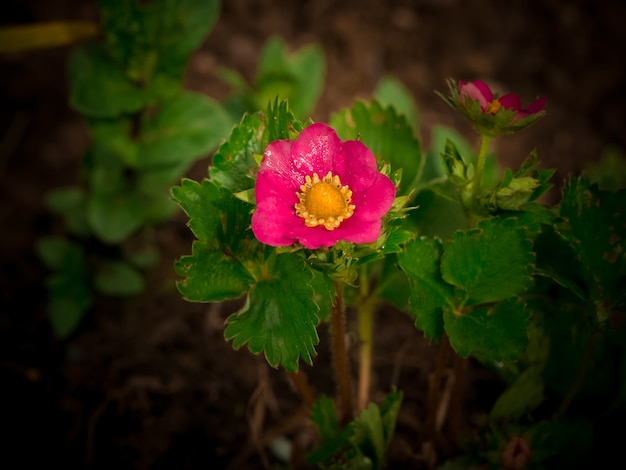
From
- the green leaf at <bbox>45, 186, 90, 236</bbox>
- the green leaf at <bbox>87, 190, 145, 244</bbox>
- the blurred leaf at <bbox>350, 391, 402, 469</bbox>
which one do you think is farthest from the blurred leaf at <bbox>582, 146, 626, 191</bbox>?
the green leaf at <bbox>45, 186, 90, 236</bbox>

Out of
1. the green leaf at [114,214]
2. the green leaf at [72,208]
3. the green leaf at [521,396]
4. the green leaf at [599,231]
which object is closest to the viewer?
the green leaf at [599,231]

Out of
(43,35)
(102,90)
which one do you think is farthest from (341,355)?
(43,35)

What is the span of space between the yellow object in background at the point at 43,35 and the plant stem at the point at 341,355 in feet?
4.55

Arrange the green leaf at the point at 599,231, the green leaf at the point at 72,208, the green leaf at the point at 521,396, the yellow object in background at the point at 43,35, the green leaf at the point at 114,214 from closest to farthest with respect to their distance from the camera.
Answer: the green leaf at the point at 599,231 < the green leaf at the point at 521,396 < the green leaf at the point at 114,214 < the green leaf at the point at 72,208 < the yellow object in background at the point at 43,35

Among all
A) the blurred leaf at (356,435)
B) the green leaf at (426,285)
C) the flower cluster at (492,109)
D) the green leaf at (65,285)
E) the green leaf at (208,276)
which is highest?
the flower cluster at (492,109)

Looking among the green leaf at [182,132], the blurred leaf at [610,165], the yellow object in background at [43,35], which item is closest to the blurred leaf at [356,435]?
the green leaf at [182,132]

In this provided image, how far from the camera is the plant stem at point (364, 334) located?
119 centimetres

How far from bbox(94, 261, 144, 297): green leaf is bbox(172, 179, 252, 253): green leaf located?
785 mm

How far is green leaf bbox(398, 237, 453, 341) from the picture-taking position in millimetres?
1002

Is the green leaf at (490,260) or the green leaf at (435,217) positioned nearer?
the green leaf at (490,260)

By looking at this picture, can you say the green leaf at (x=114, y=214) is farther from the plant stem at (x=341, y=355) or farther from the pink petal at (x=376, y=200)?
the pink petal at (x=376, y=200)

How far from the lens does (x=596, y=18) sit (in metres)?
2.21

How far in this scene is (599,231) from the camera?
1.04m

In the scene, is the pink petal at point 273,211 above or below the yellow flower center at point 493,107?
below
